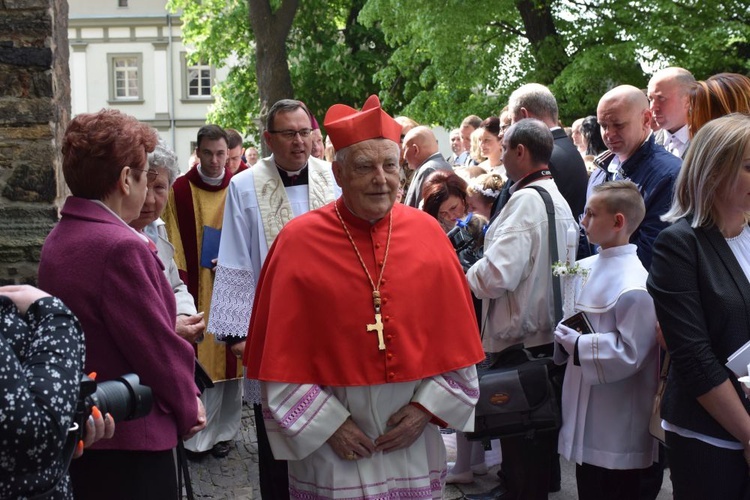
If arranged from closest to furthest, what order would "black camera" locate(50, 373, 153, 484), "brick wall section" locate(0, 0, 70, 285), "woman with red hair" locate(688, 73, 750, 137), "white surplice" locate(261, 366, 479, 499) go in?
"black camera" locate(50, 373, 153, 484) → "white surplice" locate(261, 366, 479, 499) → "woman with red hair" locate(688, 73, 750, 137) → "brick wall section" locate(0, 0, 70, 285)

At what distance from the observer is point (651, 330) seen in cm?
416

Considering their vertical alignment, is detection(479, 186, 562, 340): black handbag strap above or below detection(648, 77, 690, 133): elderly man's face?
below

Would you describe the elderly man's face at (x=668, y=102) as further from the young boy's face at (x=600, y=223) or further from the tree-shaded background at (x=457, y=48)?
the tree-shaded background at (x=457, y=48)

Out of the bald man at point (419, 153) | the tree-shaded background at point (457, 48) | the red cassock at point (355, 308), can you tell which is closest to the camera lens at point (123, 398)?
the red cassock at point (355, 308)

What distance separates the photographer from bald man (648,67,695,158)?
5730 millimetres

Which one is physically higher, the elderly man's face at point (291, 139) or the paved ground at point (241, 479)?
the elderly man's face at point (291, 139)

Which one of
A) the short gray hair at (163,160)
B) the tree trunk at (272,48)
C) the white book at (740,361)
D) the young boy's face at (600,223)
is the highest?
the tree trunk at (272,48)

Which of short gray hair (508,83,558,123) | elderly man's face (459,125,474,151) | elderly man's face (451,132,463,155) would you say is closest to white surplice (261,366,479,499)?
short gray hair (508,83,558,123)

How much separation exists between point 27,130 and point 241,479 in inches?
101

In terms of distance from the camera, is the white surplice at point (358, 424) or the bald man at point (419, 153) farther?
the bald man at point (419, 153)

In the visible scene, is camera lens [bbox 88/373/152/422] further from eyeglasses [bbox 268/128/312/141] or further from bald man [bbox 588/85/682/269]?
bald man [bbox 588/85/682/269]

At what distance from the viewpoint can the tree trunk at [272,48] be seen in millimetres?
16031

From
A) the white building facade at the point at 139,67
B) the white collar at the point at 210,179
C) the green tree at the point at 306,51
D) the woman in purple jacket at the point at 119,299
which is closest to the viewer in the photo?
the woman in purple jacket at the point at 119,299

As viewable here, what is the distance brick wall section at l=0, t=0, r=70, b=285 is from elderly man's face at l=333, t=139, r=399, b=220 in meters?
3.00
